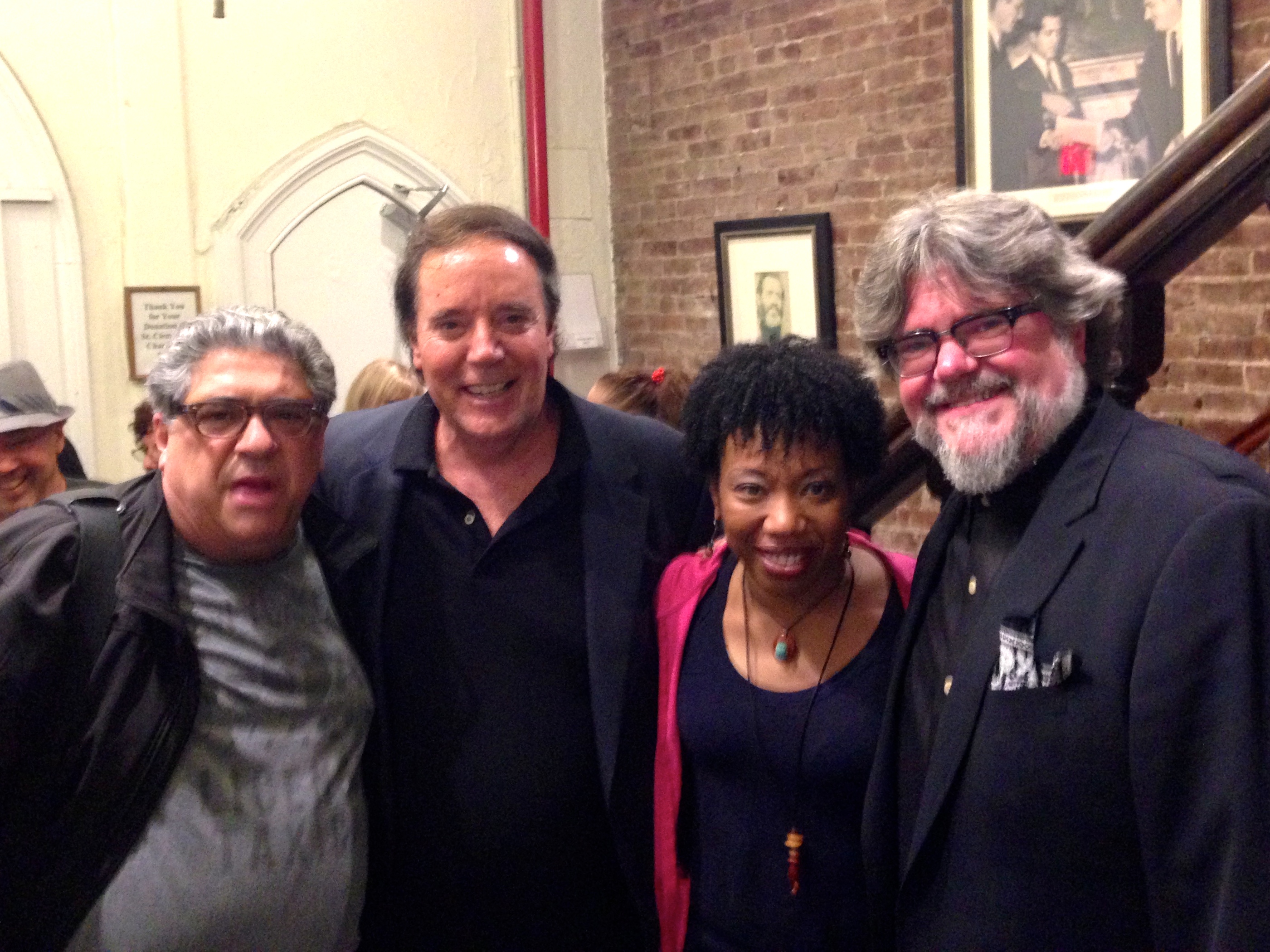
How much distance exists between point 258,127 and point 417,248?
115 inches

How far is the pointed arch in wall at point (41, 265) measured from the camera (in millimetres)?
4051

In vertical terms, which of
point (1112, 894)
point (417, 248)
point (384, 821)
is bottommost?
point (384, 821)

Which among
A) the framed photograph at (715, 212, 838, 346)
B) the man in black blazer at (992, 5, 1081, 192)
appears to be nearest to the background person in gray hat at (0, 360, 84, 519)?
the framed photograph at (715, 212, 838, 346)

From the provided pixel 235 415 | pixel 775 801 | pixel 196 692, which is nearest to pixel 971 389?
pixel 775 801

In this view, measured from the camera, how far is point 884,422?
1781 millimetres

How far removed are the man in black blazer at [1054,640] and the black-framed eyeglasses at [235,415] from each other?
0.79 m

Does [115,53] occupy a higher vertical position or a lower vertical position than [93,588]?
higher

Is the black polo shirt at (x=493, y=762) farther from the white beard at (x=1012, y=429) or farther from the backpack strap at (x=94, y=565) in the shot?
the white beard at (x=1012, y=429)

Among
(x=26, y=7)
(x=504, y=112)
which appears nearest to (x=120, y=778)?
(x=26, y=7)

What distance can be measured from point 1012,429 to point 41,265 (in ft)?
12.3

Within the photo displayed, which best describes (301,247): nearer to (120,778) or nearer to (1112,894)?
(120,778)

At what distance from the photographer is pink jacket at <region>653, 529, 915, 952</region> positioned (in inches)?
70.2

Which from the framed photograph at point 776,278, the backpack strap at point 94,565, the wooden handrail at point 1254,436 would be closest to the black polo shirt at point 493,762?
the backpack strap at point 94,565

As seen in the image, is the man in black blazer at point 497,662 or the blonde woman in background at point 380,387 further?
the blonde woman in background at point 380,387
